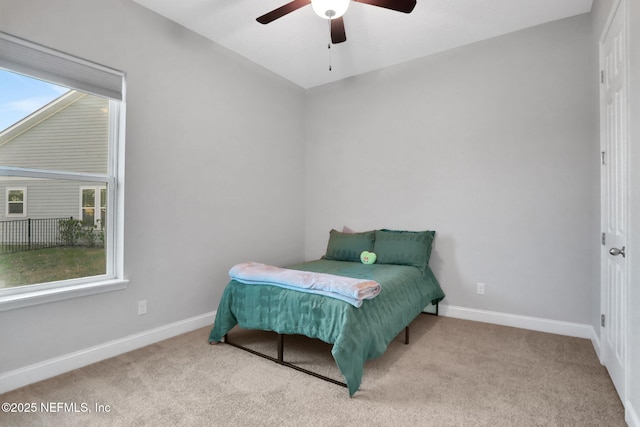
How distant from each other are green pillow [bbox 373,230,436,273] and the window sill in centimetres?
236

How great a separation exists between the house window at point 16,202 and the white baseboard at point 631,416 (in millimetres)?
3665

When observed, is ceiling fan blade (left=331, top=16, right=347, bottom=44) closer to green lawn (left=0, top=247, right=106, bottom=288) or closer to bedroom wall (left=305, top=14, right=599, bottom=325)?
bedroom wall (left=305, top=14, right=599, bottom=325)

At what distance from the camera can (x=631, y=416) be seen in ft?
5.48

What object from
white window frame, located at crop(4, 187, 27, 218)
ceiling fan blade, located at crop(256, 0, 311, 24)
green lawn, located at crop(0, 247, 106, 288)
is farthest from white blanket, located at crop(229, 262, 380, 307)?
ceiling fan blade, located at crop(256, 0, 311, 24)

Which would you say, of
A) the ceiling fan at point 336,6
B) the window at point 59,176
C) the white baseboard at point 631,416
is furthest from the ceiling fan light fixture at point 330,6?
the white baseboard at point 631,416

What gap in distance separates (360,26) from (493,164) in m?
1.83

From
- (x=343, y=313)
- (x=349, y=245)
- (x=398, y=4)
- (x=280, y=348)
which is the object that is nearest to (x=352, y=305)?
(x=343, y=313)

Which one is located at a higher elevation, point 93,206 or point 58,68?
point 58,68

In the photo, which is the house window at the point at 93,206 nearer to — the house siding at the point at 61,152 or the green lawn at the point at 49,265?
the house siding at the point at 61,152

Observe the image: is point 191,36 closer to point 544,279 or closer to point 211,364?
point 211,364

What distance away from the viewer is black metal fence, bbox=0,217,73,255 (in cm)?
216

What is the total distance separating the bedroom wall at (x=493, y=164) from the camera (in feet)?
9.71

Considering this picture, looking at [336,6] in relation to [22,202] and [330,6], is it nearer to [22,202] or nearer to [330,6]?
[330,6]

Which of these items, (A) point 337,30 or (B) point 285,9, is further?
(A) point 337,30
